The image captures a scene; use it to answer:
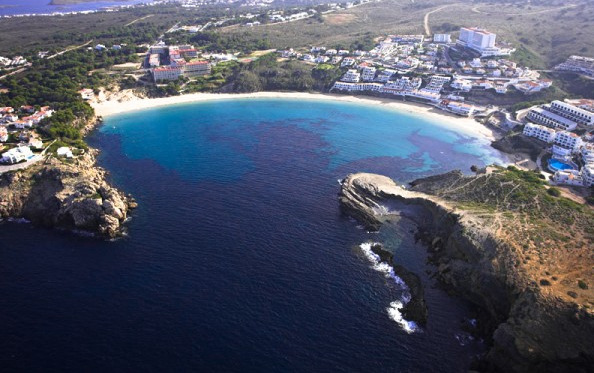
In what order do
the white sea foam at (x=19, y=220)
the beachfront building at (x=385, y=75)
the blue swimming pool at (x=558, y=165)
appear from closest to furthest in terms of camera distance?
the white sea foam at (x=19, y=220), the blue swimming pool at (x=558, y=165), the beachfront building at (x=385, y=75)

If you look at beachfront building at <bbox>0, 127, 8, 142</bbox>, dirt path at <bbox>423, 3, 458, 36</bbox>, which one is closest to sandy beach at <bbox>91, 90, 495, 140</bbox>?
beachfront building at <bbox>0, 127, 8, 142</bbox>

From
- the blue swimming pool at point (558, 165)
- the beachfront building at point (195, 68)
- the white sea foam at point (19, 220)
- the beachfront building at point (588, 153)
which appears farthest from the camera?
the beachfront building at point (195, 68)

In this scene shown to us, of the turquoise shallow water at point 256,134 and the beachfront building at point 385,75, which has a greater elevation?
the beachfront building at point 385,75

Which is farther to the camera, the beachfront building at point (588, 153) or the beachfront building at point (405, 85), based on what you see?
the beachfront building at point (405, 85)

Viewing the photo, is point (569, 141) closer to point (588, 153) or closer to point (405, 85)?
point (588, 153)

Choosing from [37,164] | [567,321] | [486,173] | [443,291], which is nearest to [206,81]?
[37,164]

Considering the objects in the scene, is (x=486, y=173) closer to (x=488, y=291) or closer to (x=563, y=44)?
(x=488, y=291)

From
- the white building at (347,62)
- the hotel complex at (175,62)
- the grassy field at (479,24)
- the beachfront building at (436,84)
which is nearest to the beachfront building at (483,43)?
the grassy field at (479,24)

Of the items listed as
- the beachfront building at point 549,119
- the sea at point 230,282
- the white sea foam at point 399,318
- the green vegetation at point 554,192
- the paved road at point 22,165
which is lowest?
the white sea foam at point 399,318

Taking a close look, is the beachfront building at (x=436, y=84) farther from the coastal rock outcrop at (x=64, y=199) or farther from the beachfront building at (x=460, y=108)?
the coastal rock outcrop at (x=64, y=199)
